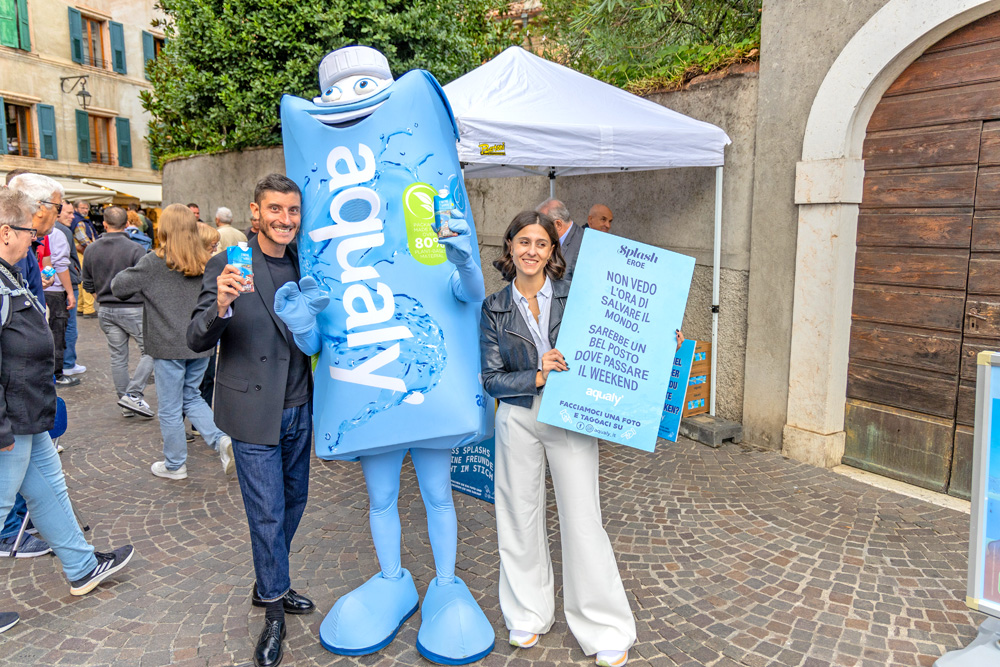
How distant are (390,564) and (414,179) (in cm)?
162

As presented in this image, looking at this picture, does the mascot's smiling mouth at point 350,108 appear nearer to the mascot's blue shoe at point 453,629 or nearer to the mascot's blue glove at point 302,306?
the mascot's blue glove at point 302,306

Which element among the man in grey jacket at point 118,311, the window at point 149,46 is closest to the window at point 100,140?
the window at point 149,46

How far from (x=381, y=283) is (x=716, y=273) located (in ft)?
11.7

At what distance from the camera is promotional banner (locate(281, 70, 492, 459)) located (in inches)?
103

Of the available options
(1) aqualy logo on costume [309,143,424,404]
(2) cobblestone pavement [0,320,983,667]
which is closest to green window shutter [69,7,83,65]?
(2) cobblestone pavement [0,320,983,667]

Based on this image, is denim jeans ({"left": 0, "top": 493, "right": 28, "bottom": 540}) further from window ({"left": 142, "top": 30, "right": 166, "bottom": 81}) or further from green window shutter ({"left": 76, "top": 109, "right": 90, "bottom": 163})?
window ({"left": 142, "top": 30, "right": 166, "bottom": 81})

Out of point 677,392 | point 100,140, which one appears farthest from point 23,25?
point 677,392

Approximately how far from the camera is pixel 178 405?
4.75 meters

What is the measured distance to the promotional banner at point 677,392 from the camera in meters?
3.09

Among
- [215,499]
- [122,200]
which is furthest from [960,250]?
[122,200]

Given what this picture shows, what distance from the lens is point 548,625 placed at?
9.37 feet

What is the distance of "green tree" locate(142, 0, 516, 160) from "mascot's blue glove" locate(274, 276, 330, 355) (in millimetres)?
7424

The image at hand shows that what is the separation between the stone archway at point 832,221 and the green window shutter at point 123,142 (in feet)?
79.1

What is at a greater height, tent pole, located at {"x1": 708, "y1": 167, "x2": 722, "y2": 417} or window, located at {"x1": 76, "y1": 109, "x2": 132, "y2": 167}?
window, located at {"x1": 76, "y1": 109, "x2": 132, "y2": 167}
